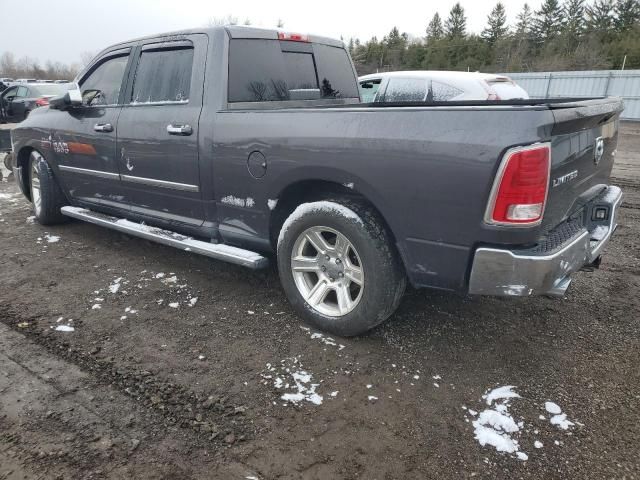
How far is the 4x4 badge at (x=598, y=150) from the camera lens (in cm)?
292

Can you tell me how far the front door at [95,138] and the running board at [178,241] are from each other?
0.14m

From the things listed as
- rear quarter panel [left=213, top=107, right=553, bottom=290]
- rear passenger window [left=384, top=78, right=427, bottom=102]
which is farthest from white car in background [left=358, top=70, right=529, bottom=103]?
rear quarter panel [left=213, top=107, right=553, bottom=290]

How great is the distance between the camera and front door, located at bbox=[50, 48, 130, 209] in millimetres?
4305

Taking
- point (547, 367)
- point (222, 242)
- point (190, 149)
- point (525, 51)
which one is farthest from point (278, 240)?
point (525, 51)

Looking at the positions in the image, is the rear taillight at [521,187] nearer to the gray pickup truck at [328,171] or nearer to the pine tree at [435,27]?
the gray pickup truck at [328,171]

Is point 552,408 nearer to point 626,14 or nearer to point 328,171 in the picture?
point 328,171

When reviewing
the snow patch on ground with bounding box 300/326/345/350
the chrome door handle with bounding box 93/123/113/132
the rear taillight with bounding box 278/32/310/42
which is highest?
the rear taillight with bounding box 278/32/310/42

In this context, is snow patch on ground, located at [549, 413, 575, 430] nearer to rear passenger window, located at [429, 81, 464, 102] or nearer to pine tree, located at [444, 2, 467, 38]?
rear passenger window, located at [429, 81, 464, 102]

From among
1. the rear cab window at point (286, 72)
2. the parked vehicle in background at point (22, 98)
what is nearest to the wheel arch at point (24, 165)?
the rear cab window at point (286, 72)

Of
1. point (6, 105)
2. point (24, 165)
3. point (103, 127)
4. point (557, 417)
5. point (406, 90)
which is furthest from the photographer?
point (6, 105)

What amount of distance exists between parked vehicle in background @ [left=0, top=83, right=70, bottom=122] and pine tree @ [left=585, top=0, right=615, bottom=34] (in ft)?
153

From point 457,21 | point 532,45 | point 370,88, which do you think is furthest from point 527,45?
point 370,88

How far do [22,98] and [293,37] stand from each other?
13416 millimetres

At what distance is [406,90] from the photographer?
25.7 ft
